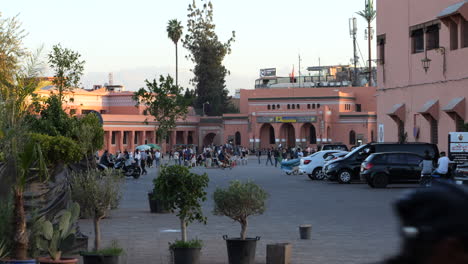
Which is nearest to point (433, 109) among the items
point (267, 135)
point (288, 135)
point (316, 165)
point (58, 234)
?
point (316, 165)

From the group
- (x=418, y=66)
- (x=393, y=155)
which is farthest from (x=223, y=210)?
(x=418, y=66)

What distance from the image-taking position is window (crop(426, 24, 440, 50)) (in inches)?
1473

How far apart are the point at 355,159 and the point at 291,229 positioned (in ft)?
59.9

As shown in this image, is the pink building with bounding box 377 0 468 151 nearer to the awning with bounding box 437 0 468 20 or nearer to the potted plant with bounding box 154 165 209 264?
the awning with bounding box 437 0 468 20

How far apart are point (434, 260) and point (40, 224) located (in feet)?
34.0

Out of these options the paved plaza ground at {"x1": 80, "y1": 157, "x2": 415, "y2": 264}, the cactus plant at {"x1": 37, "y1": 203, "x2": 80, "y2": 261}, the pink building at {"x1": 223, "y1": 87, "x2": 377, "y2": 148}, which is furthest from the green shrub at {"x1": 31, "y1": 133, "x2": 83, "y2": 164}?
the pink building at {"x1": 223, "y1": 87, "x2": 377, "y2": 148}

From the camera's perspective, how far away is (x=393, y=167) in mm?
30734

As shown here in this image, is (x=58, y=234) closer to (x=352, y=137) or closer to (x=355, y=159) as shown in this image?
(x=355, y=159)

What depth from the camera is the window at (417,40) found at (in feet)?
129

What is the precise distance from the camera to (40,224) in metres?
11.1

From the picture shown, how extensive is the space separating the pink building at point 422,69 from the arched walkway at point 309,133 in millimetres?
46289

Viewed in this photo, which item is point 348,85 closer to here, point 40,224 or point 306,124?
point 306,124

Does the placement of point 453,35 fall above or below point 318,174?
above

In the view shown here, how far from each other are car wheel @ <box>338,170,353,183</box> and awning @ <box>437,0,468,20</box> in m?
7.85
